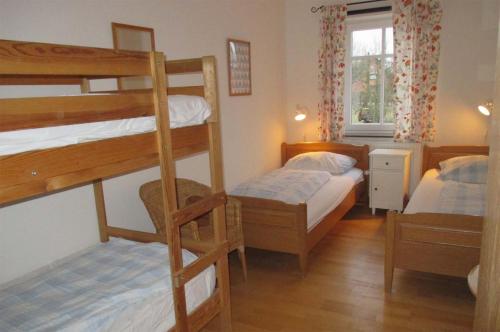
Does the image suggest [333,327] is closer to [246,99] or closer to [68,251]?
[68,251]

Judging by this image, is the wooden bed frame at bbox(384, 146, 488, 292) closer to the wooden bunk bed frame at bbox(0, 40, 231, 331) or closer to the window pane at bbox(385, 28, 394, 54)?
the wooden bunk bed frame at bbox(0, 40, 231, 331)

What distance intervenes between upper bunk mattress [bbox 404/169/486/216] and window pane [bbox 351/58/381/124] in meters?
1.18

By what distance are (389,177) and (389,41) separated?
1.52 metres

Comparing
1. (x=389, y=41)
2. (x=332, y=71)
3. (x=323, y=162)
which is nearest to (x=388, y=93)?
(x=389, y=41)

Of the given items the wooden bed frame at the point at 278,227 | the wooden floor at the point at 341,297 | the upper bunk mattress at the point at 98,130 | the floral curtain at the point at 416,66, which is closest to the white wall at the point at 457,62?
the floral curtain at the point at 416,66

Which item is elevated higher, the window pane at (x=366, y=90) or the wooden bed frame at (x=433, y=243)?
the window pane at (x=366, y=90)

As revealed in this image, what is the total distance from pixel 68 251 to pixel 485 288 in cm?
221

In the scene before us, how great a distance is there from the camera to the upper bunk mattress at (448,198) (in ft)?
9.28

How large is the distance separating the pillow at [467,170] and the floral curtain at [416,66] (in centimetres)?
54

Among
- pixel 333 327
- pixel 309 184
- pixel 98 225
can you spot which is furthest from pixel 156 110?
pixel 309 184

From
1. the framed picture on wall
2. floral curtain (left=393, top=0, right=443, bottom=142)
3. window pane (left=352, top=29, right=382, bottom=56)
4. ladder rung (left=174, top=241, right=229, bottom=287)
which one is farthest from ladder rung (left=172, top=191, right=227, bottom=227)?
window pane (left=352, top=29, right=382, bottom=56)

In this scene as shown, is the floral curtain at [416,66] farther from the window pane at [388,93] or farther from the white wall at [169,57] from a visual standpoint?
the white wall at [169,57]

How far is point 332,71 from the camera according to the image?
178 inches

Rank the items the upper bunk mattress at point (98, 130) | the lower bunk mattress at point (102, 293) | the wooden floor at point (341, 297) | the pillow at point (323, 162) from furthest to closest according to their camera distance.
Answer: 1. the pillow at point (323, 162)
2. the wooden floor at point (341, 297)
3. the lower bunk mattress at point (102, 293)
4. the upper bunk mattress at point (98, 130)
